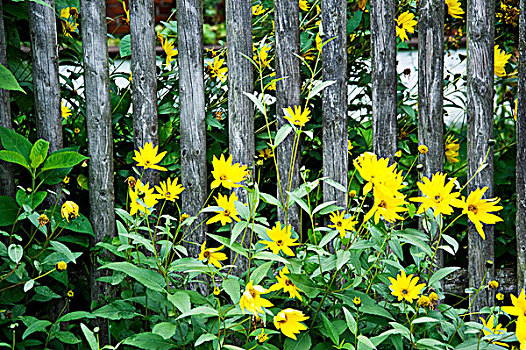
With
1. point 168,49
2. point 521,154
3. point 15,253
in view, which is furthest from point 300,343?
point 168,49

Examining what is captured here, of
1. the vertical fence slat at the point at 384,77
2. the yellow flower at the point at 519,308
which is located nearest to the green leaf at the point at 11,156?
the vertical fence slat at the point at 384,77

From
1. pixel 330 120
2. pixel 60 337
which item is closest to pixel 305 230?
pixel 330 120

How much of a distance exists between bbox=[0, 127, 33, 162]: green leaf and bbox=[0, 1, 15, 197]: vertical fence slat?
14 centimetres

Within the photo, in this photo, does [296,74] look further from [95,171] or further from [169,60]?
[95,171]

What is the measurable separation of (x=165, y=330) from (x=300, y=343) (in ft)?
1.06

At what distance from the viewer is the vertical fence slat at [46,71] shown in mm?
1928

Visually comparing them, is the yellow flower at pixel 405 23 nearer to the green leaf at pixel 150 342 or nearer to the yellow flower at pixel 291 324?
the yellow flower at pixel 291 324

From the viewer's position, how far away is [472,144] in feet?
6.74

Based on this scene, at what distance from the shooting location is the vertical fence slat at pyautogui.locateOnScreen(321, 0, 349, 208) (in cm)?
200

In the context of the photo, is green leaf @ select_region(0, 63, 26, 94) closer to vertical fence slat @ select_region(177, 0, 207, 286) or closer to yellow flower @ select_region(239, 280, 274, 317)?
vertical fence slat @ select_region(177, 0, 207, 286)

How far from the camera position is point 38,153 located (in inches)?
68.7

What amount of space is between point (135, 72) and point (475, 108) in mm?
1139

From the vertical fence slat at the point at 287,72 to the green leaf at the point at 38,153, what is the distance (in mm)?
735

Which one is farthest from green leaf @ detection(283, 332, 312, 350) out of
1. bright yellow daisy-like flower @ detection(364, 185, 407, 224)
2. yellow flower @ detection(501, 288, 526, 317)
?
yellow flower @ detection(501, 288, 526, 317)
